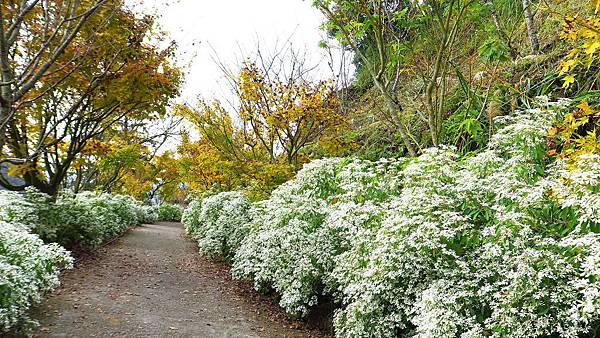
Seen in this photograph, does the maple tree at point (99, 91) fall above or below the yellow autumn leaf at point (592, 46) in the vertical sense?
above

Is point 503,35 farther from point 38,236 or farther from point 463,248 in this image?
point 38,236

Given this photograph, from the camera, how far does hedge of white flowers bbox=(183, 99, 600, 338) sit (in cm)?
251

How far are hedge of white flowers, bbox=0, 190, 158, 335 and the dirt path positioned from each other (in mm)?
410

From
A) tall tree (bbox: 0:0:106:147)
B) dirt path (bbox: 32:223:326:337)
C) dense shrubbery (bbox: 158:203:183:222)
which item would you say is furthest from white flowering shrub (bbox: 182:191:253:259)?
dense shrubbery (bbox: 158:203:183:222)

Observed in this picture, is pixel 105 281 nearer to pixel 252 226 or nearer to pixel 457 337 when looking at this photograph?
pixel 252 226

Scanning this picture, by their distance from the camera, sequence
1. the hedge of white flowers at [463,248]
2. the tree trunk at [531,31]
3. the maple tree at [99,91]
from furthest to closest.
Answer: the maple tree at [99,91], the tree trunk at [531,31], the hedge of white flowers at [463,248]

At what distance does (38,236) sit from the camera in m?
5.43

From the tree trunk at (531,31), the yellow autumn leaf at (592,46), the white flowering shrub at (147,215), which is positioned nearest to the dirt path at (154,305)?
the yellow autumn leaf at (592,46)

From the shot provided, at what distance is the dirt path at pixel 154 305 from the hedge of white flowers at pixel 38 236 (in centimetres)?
41

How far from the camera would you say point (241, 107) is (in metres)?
10.2

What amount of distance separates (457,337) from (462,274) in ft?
1.53

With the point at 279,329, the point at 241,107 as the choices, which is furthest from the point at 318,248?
the point at 241,107

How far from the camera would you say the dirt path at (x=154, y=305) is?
4586 millimetres

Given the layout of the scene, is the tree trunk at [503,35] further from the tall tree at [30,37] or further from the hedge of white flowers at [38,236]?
the hedge of white flowers at [38,236]
